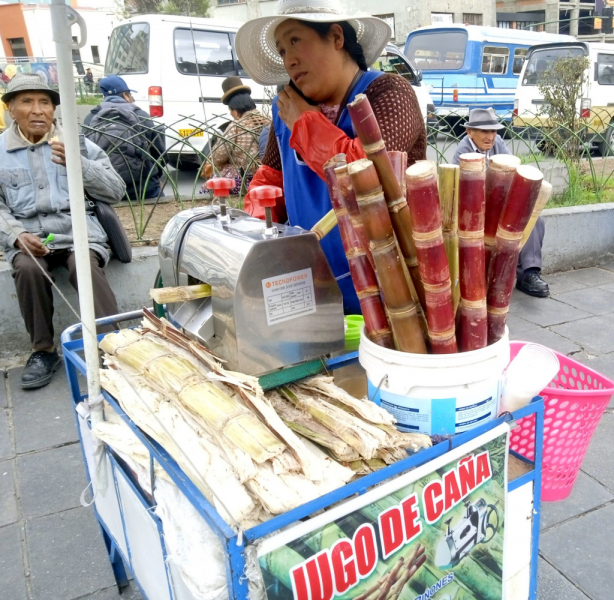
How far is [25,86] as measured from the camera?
3205 mm

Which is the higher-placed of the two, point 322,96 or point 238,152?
point 322,96

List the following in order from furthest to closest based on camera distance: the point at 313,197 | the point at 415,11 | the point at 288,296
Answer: the point at 415,11
the point at 313,197
the point at 288,296

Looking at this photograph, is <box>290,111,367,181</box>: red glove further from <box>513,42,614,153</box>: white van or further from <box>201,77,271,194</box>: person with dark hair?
<box>513,42,614,153</box>: white van

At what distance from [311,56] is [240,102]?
4068mm

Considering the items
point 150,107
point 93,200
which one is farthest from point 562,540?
point 150,107

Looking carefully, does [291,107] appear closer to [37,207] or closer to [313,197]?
[313,197]

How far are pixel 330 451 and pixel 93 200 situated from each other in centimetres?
289

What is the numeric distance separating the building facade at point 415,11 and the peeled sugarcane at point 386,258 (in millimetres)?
23022

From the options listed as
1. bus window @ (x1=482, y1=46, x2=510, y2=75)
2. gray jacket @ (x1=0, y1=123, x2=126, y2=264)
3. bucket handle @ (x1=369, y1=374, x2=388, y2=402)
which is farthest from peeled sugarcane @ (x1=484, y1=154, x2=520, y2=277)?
bus window @ (x1=482, y1=46, x2=510, y2=75)

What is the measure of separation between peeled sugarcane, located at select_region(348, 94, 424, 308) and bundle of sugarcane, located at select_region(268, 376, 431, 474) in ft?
1.02

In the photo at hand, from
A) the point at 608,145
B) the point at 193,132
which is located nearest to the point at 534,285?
the point at 608,145

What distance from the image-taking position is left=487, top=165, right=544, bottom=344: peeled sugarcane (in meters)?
1.06

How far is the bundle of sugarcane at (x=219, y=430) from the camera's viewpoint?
37.5 inches

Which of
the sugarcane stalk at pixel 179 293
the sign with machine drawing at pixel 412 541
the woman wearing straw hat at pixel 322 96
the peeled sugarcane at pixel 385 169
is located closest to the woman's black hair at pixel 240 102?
the woman wearing straw hat at pixel 322 96
